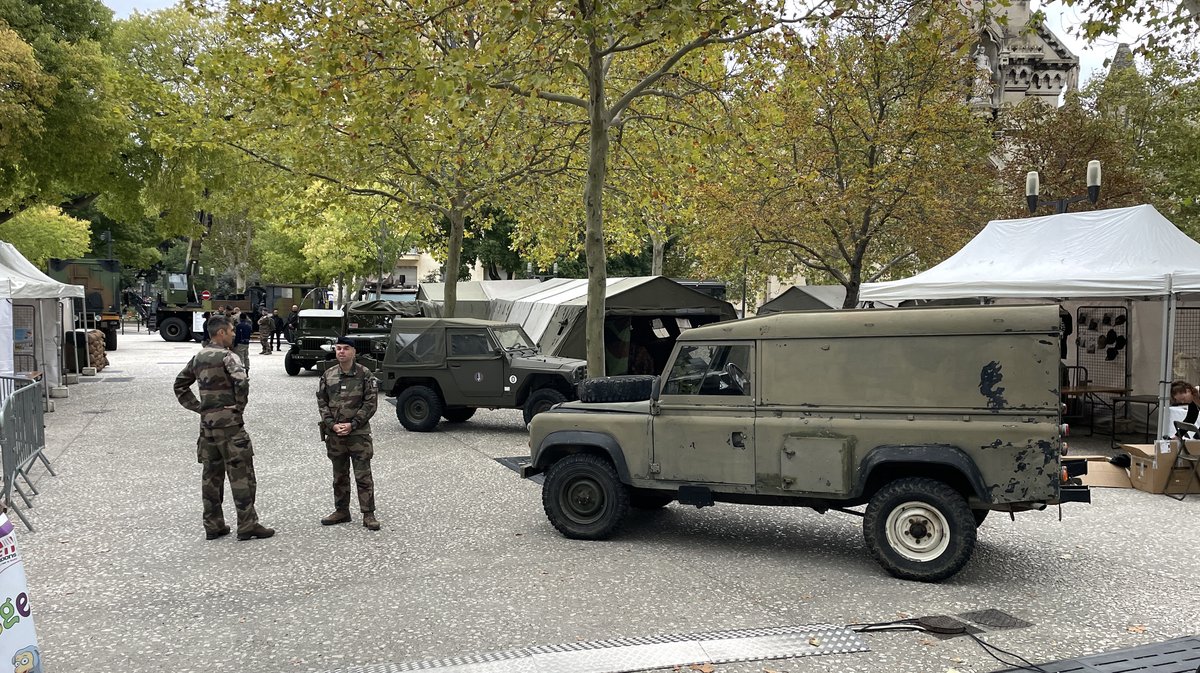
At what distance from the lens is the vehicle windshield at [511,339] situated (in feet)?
44.2

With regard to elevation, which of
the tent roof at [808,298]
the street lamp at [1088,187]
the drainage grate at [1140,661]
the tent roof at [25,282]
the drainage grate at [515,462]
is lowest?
the drainage grate at [515,462]

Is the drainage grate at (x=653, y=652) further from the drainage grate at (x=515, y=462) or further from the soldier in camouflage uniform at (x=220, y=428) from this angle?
the drainage grate at (x=515, y=462)

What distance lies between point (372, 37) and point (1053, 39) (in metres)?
45.6

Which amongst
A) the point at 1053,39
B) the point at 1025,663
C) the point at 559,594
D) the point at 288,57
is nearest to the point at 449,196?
the point at 288,57

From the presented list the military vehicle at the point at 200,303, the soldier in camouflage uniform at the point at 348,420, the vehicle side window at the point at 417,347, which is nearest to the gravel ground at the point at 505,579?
the soldier in camouflage uniform at the point at 348,420

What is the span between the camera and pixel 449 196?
19500 millimetres

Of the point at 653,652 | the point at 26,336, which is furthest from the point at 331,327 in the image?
the point at 653,652

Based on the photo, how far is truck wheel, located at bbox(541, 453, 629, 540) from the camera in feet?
23.5

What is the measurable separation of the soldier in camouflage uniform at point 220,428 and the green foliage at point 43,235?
117ft

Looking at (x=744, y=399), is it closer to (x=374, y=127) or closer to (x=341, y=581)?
(x=341, y=581)

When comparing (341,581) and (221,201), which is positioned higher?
(221,201)

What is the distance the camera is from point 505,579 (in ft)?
20.4

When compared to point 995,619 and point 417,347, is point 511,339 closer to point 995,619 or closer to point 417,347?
point 417,347

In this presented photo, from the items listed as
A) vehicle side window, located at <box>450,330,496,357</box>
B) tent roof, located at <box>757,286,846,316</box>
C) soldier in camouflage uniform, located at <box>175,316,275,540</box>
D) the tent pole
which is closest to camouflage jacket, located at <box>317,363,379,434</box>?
soldier in camouflage uniform, located at <box>175,316,275,540</box>
